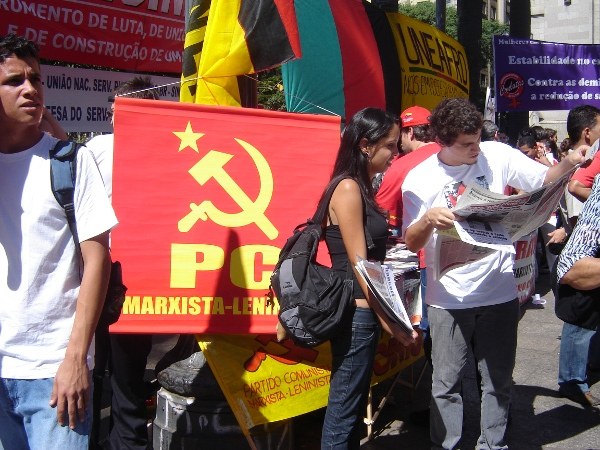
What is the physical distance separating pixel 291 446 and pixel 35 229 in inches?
87.3

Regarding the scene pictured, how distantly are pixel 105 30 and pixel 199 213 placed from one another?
163 inches

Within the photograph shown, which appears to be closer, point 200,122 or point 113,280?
point 113,280

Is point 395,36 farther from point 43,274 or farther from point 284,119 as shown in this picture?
point 43,274

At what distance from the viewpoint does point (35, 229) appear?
94.3 inches

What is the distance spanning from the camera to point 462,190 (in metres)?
3.77

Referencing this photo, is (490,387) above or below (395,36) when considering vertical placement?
below

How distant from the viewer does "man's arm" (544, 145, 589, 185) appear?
365cm

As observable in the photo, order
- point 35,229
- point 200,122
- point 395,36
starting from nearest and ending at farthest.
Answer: point 35,229
point 200,122
point 395,36

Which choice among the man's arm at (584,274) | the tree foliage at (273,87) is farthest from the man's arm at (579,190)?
the tree foliage at (273,87)

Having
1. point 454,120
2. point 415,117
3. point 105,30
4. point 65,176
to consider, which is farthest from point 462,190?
point 105,30

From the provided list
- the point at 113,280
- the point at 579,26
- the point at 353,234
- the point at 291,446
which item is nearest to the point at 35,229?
the point at 113,280

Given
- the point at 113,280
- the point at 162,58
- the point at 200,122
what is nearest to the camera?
the point at 113,280

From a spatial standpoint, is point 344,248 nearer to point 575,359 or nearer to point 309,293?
point 309,293

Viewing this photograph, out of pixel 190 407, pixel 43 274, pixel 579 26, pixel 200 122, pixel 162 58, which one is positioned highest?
pixel 579 26
